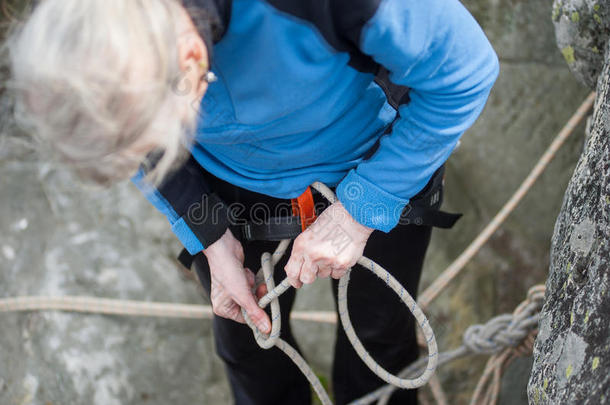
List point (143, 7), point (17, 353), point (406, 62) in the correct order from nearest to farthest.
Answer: point (143, 7) < point (406, 62) < point (17, 353)

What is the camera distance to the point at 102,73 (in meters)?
0.53

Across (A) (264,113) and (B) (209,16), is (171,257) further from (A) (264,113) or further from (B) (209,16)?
(B) (209,16)

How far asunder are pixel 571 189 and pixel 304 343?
3.55ft

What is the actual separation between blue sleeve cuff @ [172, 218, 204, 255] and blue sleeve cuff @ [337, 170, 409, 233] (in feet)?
0.82

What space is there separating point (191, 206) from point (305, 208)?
168 mm

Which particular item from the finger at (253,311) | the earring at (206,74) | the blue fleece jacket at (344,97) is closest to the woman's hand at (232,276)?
the finger at (253,311)

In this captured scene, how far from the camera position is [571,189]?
806mm

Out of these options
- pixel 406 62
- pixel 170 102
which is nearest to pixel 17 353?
pixel 170 102

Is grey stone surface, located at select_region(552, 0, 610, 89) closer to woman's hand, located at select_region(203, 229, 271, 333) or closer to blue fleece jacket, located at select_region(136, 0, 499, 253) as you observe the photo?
blue fleece jacket, located at select_region(136, 0, 499, 253)

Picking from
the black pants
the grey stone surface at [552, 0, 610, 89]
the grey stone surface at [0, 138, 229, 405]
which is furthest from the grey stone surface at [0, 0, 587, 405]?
the grey stone surface at [552, 0, 610, 89]

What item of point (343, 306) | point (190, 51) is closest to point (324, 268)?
point (343, 306)

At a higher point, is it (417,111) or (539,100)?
(417,111)

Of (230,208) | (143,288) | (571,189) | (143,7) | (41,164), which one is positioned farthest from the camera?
(41,164)

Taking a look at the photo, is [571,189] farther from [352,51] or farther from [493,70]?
[352,51]
